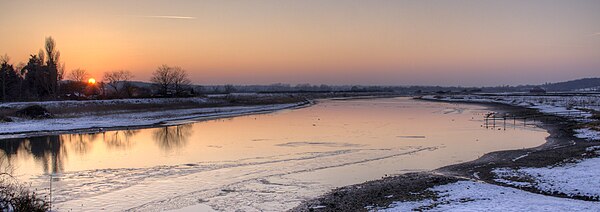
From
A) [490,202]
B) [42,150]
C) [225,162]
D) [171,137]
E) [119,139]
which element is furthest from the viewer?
[171,137]

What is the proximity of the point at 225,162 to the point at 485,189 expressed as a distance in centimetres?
1157

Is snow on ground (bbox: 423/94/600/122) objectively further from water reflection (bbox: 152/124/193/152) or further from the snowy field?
water reflection (bbox: 152/124/193/152)

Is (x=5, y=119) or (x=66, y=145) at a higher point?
(x=5, y=119)

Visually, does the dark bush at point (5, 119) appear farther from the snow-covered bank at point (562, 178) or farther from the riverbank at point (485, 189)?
the snow-covered bank at point (562, 178)

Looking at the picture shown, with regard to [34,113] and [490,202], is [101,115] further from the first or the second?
[490,202]

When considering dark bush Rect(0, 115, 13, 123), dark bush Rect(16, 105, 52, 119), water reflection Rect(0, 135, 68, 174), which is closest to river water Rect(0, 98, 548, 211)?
water reflection Rect(0, 135, 68, 174)

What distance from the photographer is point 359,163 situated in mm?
20578

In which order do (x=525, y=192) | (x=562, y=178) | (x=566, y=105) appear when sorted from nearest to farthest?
(x=525, y=192), (x=562, y=178), (x=566, y=105)

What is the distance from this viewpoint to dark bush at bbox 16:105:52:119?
42.5 meters

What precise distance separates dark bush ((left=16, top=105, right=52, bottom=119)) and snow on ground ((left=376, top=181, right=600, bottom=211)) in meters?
40.4

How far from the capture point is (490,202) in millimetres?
A: 11922

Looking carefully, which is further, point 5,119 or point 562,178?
point 5,119

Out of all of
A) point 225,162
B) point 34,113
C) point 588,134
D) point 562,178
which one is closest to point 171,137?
point 225,162

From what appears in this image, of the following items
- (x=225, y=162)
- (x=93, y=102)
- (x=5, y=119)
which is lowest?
(x=225, y=162)
